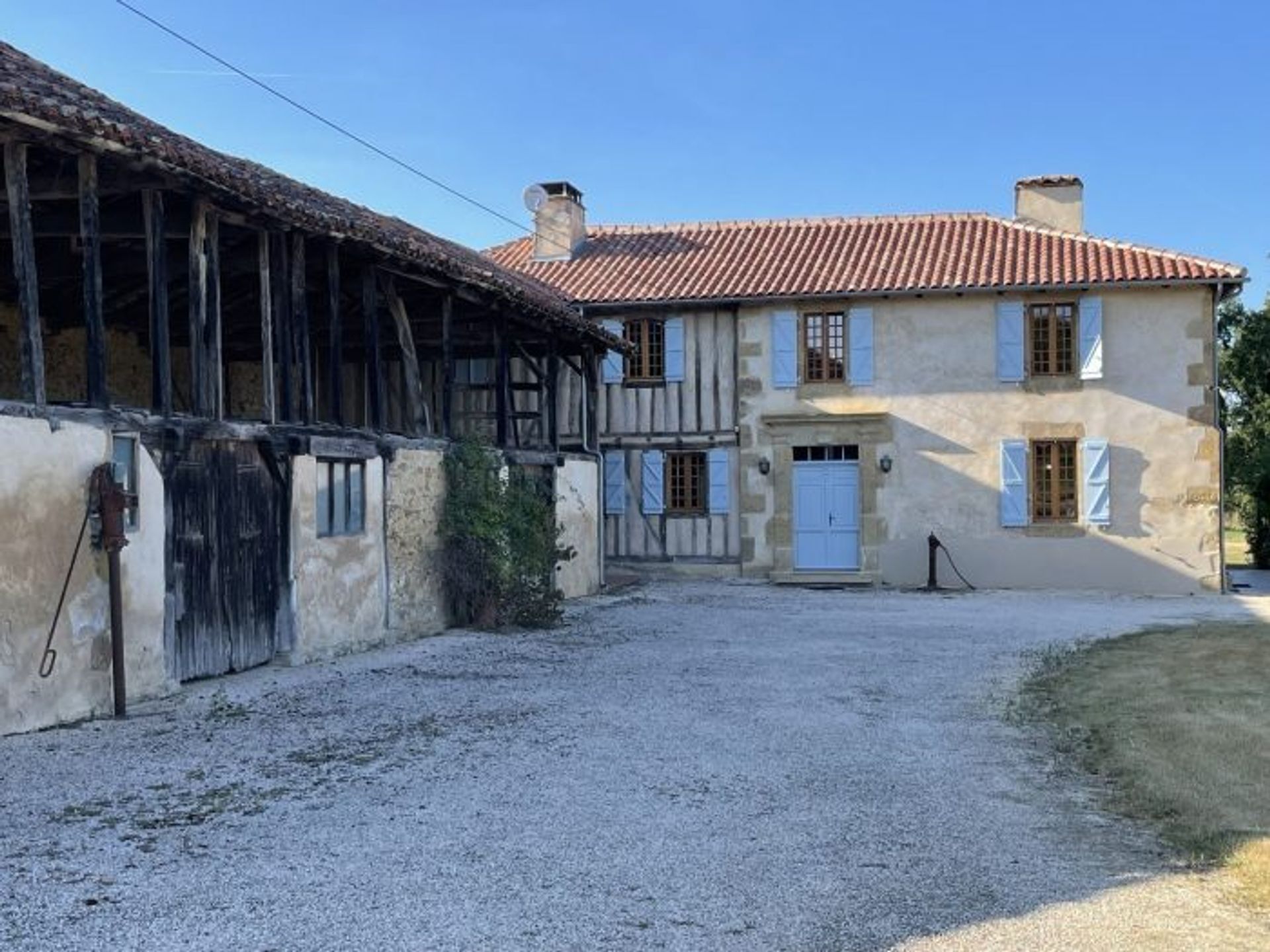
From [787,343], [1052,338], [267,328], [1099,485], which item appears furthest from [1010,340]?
[267,328]

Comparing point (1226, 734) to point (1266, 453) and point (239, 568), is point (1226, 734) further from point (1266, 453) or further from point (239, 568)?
point (1266, 453)

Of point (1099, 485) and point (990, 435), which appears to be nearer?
point (1099, 485)

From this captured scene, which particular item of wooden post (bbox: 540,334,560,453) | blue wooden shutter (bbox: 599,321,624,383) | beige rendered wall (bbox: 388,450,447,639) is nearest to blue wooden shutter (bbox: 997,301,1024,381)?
blue wooden shutter (bbox: 599,321,624,383)

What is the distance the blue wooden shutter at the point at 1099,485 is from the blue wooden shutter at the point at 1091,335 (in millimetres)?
1065

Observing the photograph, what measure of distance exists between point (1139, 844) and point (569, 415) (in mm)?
14547

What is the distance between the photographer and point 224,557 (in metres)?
8.57

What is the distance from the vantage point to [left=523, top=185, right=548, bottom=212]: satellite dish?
21.1 meters

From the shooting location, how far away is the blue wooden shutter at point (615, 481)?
1873 centimetres

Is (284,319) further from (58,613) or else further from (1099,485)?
(1099,485)

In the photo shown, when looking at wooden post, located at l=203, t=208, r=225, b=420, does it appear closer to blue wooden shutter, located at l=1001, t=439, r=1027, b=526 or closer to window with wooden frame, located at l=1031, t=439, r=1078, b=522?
blue wooden shutter, located at l=1001, t=439, r=1027, b=526

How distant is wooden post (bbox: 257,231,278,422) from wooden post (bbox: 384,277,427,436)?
201cm

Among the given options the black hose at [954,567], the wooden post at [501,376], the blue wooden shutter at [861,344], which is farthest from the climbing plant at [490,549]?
the black hose at [954,567]

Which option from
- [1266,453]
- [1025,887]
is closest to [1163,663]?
[1025,887]

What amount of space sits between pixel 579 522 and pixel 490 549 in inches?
155
